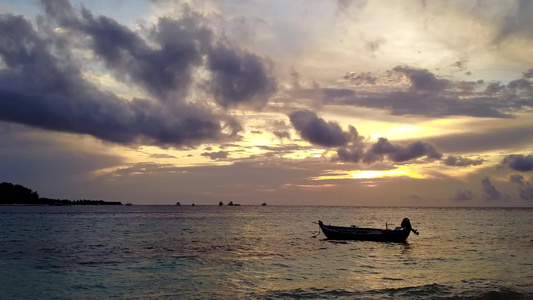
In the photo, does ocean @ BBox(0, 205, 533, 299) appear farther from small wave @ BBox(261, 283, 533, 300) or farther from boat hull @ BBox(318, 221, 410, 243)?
boat hull @ BBox(318, 221, 410, 243)

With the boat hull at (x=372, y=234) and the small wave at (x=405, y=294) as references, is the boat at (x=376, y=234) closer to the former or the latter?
the boat hull at (x=372, y=234)

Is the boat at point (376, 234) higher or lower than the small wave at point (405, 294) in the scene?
higher

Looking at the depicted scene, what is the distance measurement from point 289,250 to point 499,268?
70.3 ft

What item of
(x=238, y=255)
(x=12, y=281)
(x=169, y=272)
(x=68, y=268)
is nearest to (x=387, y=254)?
(x=238, y=255)

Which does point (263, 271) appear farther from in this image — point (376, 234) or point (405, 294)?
point (376, 234)

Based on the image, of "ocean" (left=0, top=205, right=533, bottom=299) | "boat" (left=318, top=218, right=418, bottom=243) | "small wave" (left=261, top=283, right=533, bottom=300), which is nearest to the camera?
"small wave" (left=261, top=283, right=533, bottom=300)


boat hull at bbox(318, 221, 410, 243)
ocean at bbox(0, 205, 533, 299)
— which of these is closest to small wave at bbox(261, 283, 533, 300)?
ocean at bbox(0, 205, 533, 299)

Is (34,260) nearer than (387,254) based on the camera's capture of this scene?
Yes

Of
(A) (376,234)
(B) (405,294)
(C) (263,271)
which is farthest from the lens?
(A) (376,234)

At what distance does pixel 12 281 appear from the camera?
29844 mm

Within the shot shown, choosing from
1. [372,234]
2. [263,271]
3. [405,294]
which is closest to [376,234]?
[372,234]

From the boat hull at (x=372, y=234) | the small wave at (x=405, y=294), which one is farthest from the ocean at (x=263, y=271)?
the boat hull at (x=372, y=234)

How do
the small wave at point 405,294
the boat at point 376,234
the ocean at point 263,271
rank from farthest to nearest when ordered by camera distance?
the boat at point 376,234 < the ocean at point 263,271 < the small wave at point 405,294

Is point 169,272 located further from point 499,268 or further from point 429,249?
point 429,249
